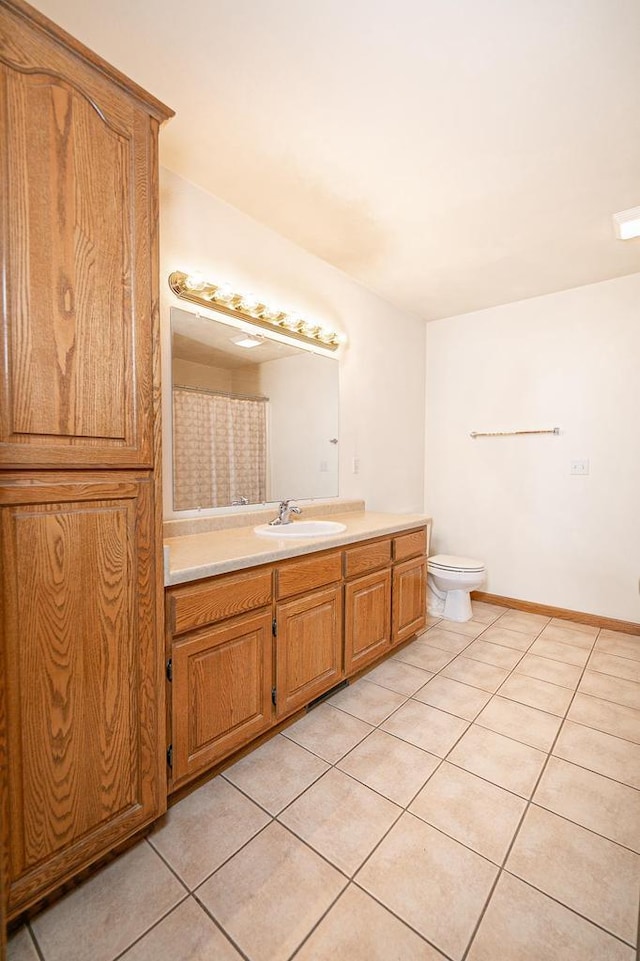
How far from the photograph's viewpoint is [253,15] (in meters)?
1.23

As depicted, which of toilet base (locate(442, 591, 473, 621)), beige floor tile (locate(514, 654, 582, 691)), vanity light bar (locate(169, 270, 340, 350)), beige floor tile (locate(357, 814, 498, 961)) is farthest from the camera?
toilet base (locate(442, 591, 473, 621))

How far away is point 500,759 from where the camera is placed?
170 centimetres

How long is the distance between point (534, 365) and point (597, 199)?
4.36ft

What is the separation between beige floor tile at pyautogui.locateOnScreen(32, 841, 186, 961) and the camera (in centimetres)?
103

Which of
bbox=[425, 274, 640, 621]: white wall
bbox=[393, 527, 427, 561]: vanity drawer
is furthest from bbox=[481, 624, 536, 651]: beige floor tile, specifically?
bbox=[393, 527, 427, 561]: vanity drawer

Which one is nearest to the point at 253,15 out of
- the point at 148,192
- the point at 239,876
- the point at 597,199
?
the point at 148,192

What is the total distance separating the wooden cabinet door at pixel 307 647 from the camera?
173cm

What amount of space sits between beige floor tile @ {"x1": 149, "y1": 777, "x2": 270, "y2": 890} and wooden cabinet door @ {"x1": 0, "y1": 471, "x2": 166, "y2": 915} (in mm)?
129

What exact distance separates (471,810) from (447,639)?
144 centimetres

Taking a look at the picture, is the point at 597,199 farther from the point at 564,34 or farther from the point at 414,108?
the point at 414,108

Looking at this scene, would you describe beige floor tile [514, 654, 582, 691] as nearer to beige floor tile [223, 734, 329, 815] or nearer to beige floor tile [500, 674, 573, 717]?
beige floor tile [500, 674, 573, 717]

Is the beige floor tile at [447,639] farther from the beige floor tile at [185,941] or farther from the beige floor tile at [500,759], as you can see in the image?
the beige floor tile at [185,941]

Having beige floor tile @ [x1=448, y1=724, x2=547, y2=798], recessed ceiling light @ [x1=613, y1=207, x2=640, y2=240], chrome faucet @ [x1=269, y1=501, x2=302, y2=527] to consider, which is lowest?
beige floor tile @ [x1=448, y1=724, x2=547, y2=798]

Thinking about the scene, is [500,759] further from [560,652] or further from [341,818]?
[560,652]
